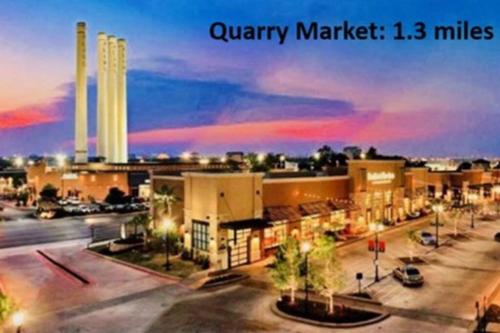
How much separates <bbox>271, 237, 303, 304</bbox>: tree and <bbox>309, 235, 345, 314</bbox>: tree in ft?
3.19

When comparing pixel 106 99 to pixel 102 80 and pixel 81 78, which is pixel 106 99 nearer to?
pixel 102 80

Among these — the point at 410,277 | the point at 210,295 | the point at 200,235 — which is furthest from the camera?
the point at 200,235

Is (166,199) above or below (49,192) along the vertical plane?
above

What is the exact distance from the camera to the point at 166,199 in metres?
40.8

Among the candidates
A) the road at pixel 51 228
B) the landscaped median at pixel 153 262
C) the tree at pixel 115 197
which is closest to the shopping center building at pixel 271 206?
the landscaped median at pixel 153 262

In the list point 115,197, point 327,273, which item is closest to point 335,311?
point 327,273

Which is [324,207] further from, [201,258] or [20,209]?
[20,209]

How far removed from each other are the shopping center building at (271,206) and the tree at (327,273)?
10419 mm

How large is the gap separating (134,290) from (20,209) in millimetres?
56835

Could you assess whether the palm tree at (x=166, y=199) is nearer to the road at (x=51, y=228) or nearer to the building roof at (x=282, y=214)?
the building roof at (x=282, y=214)

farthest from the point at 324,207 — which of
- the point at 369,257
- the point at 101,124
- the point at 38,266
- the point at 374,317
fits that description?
the point at 101,124

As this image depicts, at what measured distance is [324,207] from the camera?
46.1m

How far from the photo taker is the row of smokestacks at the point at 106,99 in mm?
97500

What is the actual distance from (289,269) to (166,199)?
60.2 ft
